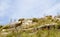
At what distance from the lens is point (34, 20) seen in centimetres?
1553

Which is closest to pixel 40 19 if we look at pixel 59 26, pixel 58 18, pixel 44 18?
pixel 44 18

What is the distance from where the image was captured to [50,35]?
24.2ft

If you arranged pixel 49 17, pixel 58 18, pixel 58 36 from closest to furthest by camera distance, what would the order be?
pixel 58 36 < pixel 58 18 < pixel 49 17

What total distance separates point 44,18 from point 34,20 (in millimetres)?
782

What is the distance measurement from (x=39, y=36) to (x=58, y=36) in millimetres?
681

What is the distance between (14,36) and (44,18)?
26.9ft

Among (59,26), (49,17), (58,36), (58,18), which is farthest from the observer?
(49,17)

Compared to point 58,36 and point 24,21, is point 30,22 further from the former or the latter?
point 58,36

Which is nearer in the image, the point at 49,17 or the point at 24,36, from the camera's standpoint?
the point at 24,36

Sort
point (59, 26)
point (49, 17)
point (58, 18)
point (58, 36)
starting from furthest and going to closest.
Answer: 1. point (49, 17)
2. point (58, 18)
3. point (59, 26)
4. point (58, 36)

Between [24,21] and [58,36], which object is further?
[24,21]

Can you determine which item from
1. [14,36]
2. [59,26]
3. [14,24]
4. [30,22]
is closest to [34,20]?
[30,22]

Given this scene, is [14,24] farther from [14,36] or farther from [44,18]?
[14,36]

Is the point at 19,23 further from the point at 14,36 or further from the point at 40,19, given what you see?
the point at 14,36
